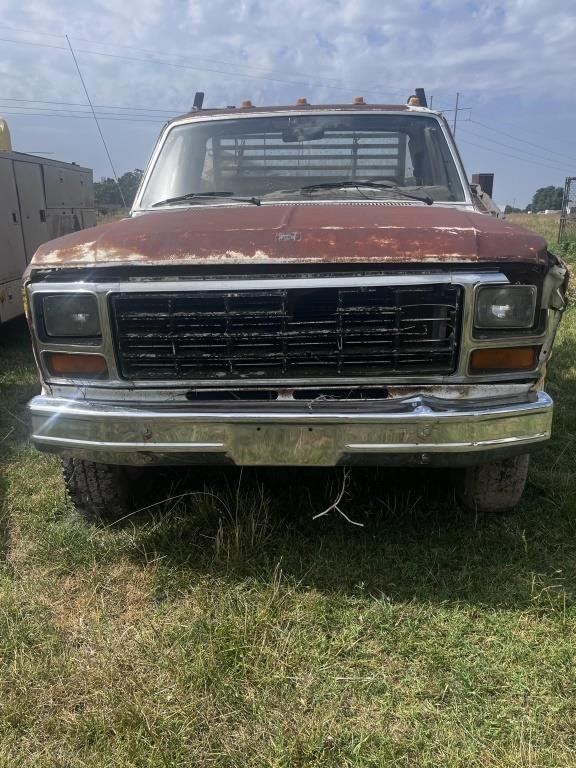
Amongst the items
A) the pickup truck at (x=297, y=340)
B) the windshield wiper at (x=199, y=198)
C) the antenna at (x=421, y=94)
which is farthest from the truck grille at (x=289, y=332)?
the antenna at (x=421, y=94)

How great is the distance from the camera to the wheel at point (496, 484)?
2846 mm

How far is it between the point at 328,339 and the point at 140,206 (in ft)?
5.67

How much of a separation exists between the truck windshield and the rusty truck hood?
112 centimetres

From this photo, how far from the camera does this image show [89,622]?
2.37 m

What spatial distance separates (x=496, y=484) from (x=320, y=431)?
A: 103 cm

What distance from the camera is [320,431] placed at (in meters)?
2.32

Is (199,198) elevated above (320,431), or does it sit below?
above

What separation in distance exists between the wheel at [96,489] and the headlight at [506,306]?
176cm

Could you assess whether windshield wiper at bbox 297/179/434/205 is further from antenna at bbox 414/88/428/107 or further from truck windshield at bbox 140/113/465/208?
antenna at bbox 414/88/428/107

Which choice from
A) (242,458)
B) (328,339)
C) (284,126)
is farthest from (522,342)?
(284,126)

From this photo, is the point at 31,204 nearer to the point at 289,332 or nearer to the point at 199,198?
the point at 199,198

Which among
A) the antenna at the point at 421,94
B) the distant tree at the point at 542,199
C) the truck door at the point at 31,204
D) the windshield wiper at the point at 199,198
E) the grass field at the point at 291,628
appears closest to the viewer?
the grass field at the point at 291,628

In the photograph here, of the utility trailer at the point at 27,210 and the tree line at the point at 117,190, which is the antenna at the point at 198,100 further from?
the utility trailer at the point at 27,210

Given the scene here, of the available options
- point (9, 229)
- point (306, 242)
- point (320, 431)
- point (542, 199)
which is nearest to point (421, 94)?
point (306, 242)
